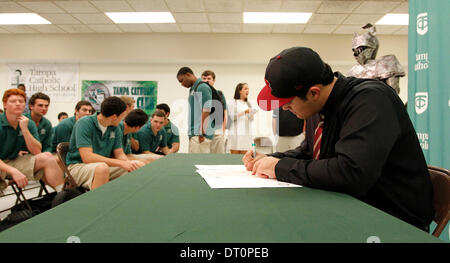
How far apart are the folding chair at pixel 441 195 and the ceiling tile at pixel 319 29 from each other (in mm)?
5083

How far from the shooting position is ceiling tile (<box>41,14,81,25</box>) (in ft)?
16.4

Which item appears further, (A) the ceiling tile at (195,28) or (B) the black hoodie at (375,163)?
(A) the ceiling tile at (195,28)

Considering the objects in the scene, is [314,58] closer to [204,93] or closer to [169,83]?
[204,93]

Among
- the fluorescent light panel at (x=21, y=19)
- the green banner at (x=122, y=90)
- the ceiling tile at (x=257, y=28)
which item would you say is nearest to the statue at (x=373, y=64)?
the ceiling tile at (x=257, y=28)

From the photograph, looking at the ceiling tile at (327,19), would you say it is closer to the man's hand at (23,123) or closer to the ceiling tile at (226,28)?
the ceiling tile at (226,28)

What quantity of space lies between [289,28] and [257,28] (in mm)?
636

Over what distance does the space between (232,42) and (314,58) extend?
5244mm

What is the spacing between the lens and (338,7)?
453 cm

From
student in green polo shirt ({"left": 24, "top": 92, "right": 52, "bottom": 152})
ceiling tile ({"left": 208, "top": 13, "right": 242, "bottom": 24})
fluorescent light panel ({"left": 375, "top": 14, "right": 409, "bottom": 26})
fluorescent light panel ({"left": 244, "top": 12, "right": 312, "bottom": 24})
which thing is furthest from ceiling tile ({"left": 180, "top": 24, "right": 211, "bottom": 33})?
fluorescent light panel ({"left": 375, "top": 14, "right": 409, "bottom": 26})

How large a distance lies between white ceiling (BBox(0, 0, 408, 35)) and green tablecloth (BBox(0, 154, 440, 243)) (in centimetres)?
434

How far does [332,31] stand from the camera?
5.59 meters

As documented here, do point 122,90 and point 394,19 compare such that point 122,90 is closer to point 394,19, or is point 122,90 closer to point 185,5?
point 185,5

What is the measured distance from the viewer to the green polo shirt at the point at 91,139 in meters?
2.15
